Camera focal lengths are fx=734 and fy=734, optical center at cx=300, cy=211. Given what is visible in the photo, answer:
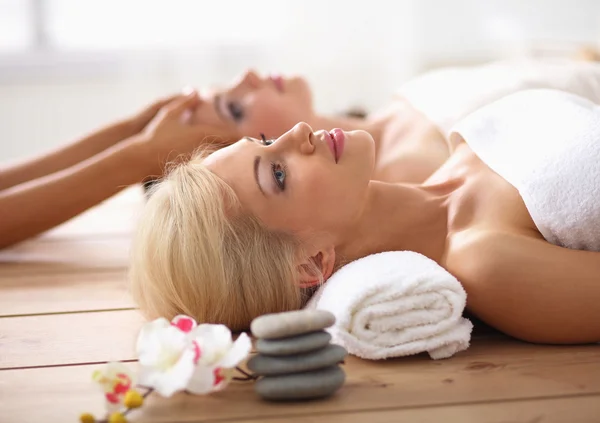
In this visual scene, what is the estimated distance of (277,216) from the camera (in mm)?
1335

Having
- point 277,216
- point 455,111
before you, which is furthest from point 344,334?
point 455,111

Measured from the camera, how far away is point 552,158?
1378mm

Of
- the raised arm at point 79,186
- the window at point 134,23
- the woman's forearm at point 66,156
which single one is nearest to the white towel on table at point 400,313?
the raised arm at point 79,186

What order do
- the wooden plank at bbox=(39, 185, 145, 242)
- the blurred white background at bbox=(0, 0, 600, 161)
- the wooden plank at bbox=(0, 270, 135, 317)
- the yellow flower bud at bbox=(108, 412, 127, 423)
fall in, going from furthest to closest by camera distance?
1. the blurred white background at bbox=(0, 0, 600, 161)
2. the wooden plank at bbox=(39, 185, 145, 242)
3. the wooden plank at bbox=(0, 270, 135, 317)
4. the yellow flower bud at bbox=(108, 412, 127, 423)

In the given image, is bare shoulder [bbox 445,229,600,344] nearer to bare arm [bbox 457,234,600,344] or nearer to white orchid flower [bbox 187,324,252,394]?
bare arm [bbox 457,234,600,344]

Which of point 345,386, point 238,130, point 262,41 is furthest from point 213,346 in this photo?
point 262,41

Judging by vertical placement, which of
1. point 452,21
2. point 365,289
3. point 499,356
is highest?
point 452,21

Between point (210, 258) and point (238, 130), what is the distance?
96 cm

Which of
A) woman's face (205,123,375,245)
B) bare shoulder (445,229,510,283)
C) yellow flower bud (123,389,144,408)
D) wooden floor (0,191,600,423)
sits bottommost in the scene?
wooden floor (0,191,600,423)

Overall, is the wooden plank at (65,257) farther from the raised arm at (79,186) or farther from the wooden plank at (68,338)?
the wooden plank at (68,338)

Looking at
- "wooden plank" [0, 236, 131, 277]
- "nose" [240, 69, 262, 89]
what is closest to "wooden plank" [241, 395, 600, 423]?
"wooden plank" [0, 236, 131, 277]

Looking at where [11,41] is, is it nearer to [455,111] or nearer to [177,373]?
[455,111]

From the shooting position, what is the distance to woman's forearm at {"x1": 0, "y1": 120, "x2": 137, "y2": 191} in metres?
2.21

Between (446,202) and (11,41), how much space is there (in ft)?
9.81
